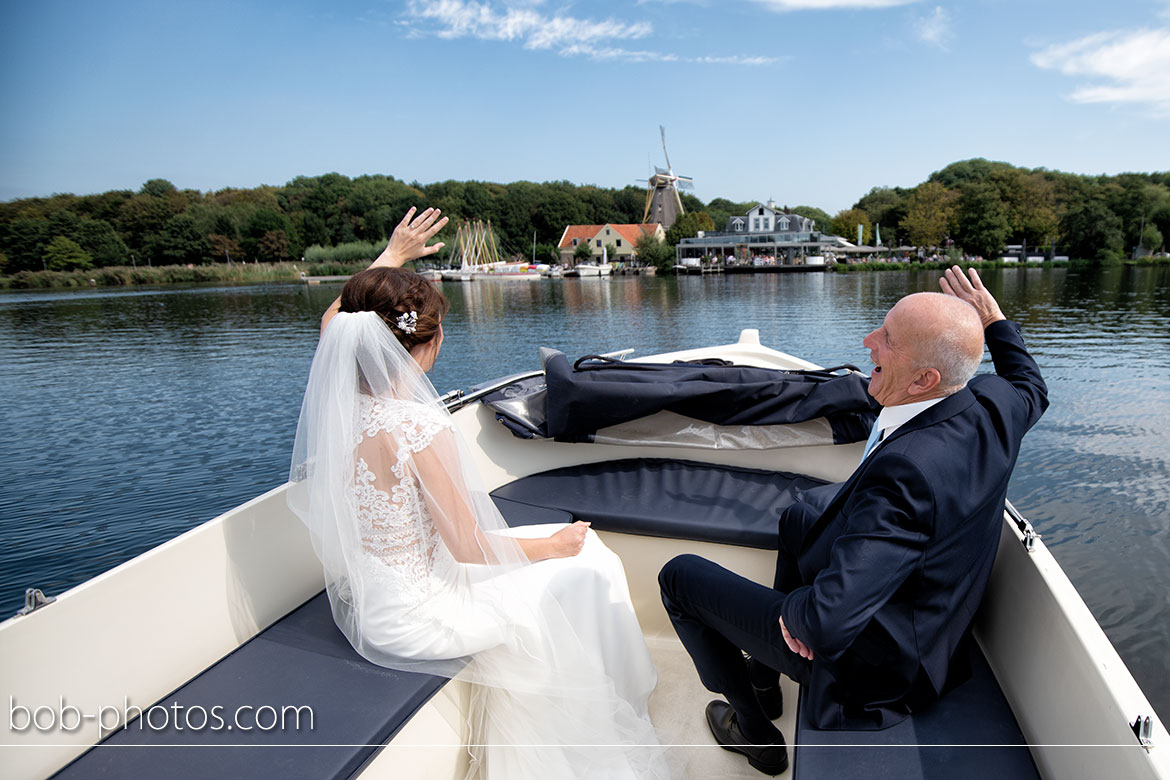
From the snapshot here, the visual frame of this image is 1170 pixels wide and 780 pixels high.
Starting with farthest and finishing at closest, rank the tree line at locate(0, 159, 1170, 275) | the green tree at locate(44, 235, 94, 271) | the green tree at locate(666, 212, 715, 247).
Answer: the green tree at locate(666, 212, 715, 247) → the tree line at locate(0, 159, 1170, 275) → the green tree at locate(44, 235, 94, 271)

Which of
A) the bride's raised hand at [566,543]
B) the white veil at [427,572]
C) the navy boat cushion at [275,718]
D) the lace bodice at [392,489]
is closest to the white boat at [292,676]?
the navy boat cushion at [275,718]

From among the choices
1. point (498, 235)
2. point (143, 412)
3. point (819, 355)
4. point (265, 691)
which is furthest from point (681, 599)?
point (498, 235)

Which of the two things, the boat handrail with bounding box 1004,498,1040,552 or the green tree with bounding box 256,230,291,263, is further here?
the green tree with bounding box 256,230,291,263

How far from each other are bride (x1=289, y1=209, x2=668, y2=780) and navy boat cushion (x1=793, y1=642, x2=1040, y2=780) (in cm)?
55

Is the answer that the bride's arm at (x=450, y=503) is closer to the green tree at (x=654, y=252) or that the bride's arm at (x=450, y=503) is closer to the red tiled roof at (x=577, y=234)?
the green tree at (x=654, y=252)

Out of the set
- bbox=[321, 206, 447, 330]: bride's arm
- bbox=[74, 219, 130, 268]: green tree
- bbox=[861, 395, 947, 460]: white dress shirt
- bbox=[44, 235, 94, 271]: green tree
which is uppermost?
bbox=[74, 219, 130, 268]: green tree

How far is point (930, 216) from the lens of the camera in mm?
56719

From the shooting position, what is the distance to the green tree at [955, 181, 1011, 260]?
5209 cm

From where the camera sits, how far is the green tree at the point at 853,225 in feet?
219

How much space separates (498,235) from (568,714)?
71.3m

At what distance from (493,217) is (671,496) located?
73.1 metres

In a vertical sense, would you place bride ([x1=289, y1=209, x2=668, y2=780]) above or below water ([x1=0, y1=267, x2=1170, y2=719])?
above

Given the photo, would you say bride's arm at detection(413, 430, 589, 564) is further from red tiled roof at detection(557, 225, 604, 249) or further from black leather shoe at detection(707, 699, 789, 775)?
red tiled roof at detection(557, 225, 604, 249)

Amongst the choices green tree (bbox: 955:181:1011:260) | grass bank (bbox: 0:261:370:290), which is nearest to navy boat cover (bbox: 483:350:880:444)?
grass bank (bbox: 0:261:370:290)
